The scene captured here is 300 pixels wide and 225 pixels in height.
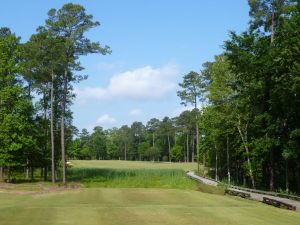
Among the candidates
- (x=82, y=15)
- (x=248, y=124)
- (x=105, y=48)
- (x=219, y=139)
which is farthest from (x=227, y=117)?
(x=82, y=15)

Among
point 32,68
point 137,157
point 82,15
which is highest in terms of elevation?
point 82,15

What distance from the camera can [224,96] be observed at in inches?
2221

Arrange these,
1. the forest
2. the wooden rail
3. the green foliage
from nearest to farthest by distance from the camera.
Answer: the wooden rail → the forest → the green foliage

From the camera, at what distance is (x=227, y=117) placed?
54.6m

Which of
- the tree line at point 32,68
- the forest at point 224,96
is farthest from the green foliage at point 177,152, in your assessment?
the tree line at point 32,68

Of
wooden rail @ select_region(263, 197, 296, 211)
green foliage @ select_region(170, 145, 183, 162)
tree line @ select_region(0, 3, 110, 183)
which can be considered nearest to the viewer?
wooden rail @ select_region(263, 197, 296, 211)

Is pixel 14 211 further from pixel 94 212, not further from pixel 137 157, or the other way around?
pixel 137 157

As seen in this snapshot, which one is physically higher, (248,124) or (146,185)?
(248,124)

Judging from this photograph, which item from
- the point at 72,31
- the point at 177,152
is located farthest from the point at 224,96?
the point at 177,152

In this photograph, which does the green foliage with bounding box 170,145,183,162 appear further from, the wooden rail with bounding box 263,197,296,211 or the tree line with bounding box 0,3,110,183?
the wooden rail with bounding box 263,197,296,211

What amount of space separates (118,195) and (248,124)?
69.6ft

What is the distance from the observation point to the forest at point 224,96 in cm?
3991

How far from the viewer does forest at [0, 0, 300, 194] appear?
39.9 meters

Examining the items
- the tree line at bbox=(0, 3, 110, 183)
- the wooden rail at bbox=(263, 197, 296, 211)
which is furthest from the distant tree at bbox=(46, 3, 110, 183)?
the wooden rail at bbox=(263, 197, 296, 211)
